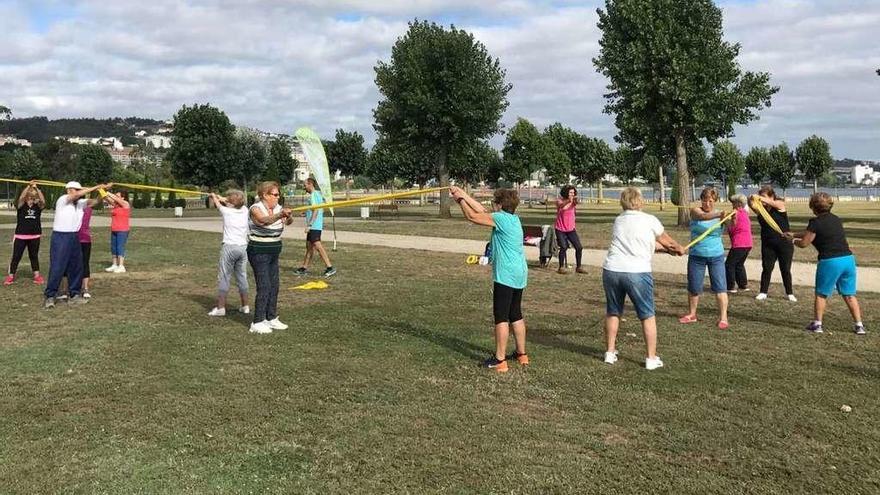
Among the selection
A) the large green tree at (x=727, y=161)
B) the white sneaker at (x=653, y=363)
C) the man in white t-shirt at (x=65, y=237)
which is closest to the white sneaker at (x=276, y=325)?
the man in white t-shirt at (x=65, y=237)

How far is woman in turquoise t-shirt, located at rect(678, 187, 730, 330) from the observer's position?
827cm

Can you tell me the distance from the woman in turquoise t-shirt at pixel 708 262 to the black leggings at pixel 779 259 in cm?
204

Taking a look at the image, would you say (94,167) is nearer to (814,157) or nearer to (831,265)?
(814,157)

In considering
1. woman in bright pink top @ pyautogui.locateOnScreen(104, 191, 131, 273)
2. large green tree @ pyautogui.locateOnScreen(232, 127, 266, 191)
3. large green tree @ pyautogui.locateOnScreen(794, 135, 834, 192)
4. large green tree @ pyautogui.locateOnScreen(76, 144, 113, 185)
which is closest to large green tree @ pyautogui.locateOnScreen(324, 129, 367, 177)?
large green tree @ pyautogui.locateOnScreen(232, 127, 266, 191)

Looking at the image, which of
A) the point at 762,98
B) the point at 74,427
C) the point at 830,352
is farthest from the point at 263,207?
the point at 762,98

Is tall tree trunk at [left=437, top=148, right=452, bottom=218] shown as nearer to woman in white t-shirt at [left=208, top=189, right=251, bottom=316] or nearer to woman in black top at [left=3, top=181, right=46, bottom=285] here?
woman in black top at [left=3, top=181, right=46, bottom=285]

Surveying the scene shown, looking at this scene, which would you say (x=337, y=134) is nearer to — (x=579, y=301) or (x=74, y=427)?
(x=579, y=301)

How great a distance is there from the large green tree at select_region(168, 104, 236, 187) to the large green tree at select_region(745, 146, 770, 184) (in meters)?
55.1

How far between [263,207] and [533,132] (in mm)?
59983

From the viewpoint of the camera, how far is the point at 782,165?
73.2 metres

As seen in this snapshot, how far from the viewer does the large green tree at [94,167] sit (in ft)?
261

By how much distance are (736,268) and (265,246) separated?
726 cm

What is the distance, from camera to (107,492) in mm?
3844

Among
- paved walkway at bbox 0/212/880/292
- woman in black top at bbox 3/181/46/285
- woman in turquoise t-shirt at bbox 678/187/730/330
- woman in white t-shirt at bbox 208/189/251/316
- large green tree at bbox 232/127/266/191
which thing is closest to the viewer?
woman in turquoise t-shirt at bbox 678/187/730/330
